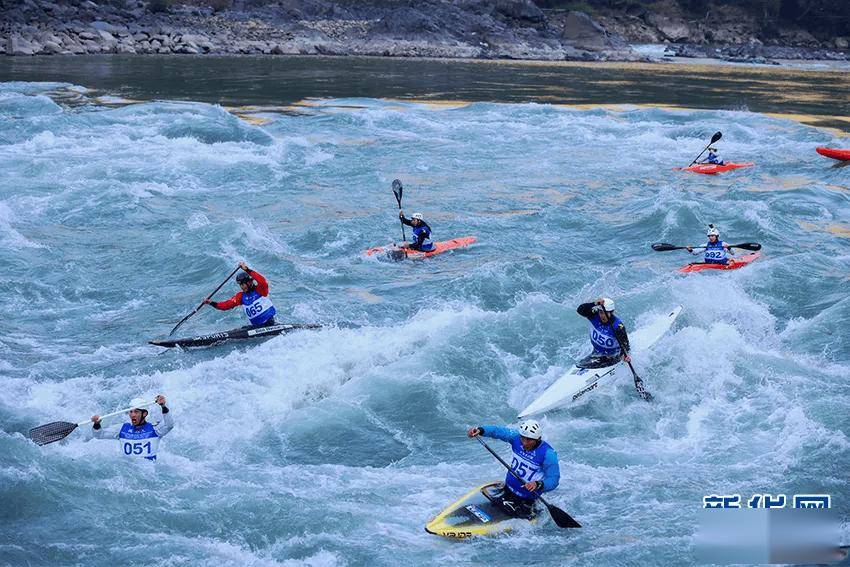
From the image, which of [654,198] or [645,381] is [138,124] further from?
[645,381]

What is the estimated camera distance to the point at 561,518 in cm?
994

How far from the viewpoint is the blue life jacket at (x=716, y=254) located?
1900cm

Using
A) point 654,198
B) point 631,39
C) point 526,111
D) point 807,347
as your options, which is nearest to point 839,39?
point 631,39

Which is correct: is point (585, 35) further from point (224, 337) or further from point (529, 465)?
point (529, 465)

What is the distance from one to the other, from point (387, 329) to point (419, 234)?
443 cm

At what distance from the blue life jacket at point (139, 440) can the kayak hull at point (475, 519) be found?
3301 mm

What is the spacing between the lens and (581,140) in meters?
34.2

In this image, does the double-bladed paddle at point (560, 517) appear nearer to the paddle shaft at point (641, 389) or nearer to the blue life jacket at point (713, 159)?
the paddle shaft at point (641, 389)

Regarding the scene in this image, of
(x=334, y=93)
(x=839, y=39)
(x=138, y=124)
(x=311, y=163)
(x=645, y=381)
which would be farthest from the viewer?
(x=839, y=39)

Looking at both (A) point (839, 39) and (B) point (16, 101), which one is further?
(A) point (839, 39)

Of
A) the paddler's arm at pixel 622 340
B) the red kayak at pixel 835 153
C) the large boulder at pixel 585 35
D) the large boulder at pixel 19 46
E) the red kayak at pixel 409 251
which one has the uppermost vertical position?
the large boulder at pixel 585 35

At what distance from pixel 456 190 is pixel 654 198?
17.1ft

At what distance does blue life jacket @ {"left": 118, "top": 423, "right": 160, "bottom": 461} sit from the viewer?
1092 cm

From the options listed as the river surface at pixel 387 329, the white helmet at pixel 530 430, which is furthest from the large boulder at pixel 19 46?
the white helmet at pixel 530 430
